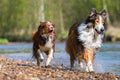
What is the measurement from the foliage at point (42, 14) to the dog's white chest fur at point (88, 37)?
4584 centimetres

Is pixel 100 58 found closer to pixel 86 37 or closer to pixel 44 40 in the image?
pixel 44 40

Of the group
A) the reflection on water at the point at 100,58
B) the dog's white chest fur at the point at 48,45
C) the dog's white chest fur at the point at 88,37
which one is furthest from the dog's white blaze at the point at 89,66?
the dog's white chest fur at the point at 48,45

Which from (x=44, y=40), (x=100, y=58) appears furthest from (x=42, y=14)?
(x=44, y=40)

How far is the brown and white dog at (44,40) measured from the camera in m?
16.6

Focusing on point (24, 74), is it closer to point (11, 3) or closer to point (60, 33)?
point (60, 33)

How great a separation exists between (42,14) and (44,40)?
47.3m

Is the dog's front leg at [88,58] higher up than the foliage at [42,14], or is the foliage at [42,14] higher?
the foliage at [42,14]

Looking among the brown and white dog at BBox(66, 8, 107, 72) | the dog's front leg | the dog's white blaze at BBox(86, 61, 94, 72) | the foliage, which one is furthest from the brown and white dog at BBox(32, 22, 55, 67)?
the foliage

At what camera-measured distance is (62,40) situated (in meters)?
59.4

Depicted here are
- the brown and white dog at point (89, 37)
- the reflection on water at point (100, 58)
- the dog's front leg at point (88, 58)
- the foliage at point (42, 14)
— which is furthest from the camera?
the foliage at point (42, 14)

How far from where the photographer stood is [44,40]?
1681 cm

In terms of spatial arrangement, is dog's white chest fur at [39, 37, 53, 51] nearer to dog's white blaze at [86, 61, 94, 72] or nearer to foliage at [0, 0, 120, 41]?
Result: dog's white blaze at [86, 61, 94, 72]

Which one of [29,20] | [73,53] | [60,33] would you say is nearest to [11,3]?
[29,20]

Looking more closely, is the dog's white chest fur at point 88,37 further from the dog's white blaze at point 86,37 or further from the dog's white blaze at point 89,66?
the dog's white blaze at point 89,66
